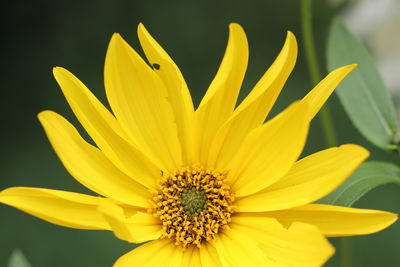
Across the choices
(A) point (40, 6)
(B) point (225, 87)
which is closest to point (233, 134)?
(B) point (225, 87)

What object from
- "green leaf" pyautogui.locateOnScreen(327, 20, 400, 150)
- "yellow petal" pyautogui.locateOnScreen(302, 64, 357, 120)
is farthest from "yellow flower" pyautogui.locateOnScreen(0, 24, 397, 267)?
"green leaf" pyautogui.locateOnScreen(327, 20, 400, 150)

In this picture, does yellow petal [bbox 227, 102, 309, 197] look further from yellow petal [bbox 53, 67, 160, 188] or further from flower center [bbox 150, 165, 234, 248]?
yellow petal [bbox 53, 67, 160, 188]

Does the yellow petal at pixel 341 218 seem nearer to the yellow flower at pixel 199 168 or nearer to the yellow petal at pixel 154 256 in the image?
the yellow flower at pixel 199 168

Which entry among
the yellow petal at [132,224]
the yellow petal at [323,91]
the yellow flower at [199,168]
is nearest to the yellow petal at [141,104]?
the yellow flower at [199,168]

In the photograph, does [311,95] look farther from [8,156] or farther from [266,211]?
[8,156]

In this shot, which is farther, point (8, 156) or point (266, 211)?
point (8, 156)

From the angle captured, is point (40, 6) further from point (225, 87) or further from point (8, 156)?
point (225, 87)

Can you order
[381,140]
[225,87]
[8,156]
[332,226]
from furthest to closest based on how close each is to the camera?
[8,156] → [381,140] → [225,87] → [332,226]

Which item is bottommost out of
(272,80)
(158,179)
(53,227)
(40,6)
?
(53,227)

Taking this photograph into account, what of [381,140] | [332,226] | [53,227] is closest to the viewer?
[332,226]

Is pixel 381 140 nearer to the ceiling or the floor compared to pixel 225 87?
nearer to the floor
